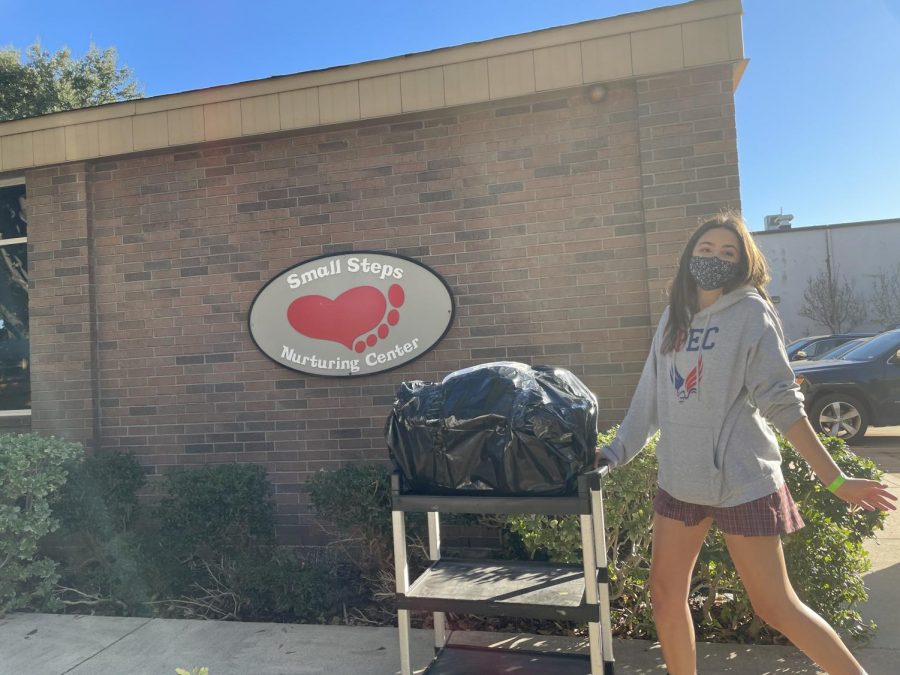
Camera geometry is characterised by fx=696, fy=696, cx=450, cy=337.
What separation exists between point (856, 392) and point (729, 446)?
8550mm

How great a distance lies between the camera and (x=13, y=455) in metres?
4.27

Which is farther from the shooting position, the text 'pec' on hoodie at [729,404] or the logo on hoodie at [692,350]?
the logo on hoodie at [692,350]

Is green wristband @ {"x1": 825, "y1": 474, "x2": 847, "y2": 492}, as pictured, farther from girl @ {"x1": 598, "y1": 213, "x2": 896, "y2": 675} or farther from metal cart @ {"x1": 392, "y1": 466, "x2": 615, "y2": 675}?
metal cart @ {"x1": 392, "y1": 466, "x2": 615, "y2": 675}

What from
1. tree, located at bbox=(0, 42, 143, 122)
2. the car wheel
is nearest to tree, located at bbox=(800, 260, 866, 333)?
the car wheel

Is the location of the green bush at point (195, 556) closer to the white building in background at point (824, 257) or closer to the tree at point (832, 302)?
the white building in background at point (824, 257)

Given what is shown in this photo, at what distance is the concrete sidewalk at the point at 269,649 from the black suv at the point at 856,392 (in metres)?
5.80

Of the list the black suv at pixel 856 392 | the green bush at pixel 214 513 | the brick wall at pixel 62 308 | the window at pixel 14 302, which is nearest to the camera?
the green bush at pixel 214 513

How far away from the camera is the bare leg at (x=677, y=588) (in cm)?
242

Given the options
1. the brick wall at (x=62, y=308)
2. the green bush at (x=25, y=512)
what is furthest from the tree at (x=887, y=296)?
the green bush at (x=25, y=512)

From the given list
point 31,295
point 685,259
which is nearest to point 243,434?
point 31,295

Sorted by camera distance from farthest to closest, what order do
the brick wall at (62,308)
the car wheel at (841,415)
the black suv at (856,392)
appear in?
the car wheel at (841,415)
the black suv at (856,392)
the brick wall at (62,308)

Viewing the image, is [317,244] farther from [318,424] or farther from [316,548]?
[316,548]

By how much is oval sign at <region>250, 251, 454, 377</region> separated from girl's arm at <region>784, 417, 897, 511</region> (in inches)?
118

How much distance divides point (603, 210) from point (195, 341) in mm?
3260
